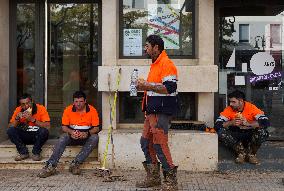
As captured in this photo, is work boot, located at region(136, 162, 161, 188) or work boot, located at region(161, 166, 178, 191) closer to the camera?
work boot, located at region(161, 166, 178, 191)

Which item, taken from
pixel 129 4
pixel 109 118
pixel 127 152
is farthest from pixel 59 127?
pixel 129 4

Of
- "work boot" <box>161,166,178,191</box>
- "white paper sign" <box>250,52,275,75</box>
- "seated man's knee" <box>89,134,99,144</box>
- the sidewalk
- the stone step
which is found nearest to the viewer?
"work boot" <box>161,166,178,191</box>

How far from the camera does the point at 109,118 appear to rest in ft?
30.2

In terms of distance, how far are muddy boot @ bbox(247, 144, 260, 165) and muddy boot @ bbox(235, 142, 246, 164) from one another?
9cm

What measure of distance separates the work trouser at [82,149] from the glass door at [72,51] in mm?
1261

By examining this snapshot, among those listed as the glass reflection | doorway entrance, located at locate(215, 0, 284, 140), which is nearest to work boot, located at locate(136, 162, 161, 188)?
doorway entrance, located at locate(215, 0, 284, 140)

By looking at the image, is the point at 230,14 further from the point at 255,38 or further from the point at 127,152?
the point at 127,152

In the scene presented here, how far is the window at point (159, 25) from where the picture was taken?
9484mm

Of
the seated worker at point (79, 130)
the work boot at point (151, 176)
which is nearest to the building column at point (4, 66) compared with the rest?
the seated worker at point (79, 130)

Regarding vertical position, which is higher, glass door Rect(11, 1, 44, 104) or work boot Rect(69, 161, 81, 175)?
glass door Rect(11, 1, 44, 104)

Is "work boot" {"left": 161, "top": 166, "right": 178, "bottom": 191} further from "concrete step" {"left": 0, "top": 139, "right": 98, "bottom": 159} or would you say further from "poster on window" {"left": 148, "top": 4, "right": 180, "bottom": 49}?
"poster on window" {"left": 148, "top": 4, "right": 180, "bottom": 49}

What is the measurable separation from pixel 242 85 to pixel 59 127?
340cm

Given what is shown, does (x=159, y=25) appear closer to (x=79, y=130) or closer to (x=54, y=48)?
(x=54, y=48)

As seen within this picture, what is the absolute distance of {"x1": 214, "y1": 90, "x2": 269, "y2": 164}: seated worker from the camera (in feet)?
28.4
